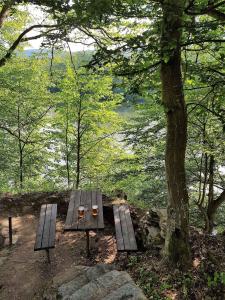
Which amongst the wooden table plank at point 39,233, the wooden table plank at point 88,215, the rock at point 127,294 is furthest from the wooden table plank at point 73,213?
the rock at point 127,294

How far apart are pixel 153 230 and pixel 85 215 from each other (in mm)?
1184

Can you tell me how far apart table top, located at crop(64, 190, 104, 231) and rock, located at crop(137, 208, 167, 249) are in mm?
790

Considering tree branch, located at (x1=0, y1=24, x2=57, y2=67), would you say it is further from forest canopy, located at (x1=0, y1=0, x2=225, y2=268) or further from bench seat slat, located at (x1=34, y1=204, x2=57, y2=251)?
bench seat slat, located at (x1=34, y1=204, x2=57, y2=251)

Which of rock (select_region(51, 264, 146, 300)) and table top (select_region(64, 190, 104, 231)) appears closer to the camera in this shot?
rock (select_region(51, 264, 146, 300))

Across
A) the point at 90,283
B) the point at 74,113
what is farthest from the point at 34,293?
the point at 74,113

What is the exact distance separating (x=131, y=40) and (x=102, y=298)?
2.63 meters

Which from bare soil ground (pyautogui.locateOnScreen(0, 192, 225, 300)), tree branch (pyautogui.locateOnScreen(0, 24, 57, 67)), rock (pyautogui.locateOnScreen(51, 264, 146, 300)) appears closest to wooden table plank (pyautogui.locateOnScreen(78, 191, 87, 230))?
bare soil ground (pyautogui.locateOnScreen(0, 192, 225, 300))

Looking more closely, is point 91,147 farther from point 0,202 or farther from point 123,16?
point 123,16

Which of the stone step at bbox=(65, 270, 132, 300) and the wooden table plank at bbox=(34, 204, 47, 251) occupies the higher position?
the stone step at bbox=(65, 270, 132, 300)

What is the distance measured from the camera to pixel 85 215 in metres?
5.25

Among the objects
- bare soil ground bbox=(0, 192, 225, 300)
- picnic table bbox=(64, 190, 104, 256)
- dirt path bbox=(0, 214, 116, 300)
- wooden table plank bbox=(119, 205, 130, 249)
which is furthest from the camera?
picnic table bbox=(64, 190, 104, 256)

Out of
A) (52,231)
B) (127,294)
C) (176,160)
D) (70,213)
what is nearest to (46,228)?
(52,231)

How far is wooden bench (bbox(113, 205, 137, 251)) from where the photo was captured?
4.39 meters

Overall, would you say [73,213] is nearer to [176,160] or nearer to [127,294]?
[176,160]
